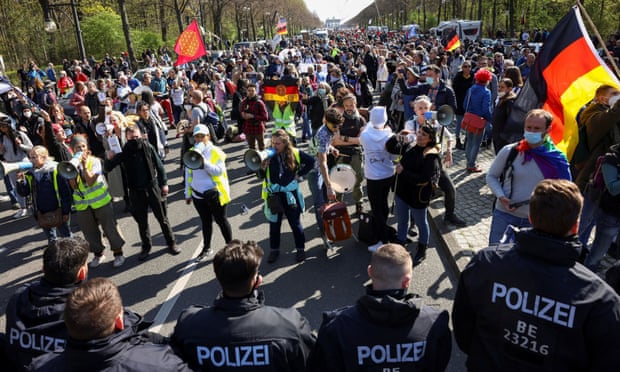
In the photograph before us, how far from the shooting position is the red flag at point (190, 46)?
36.4ft

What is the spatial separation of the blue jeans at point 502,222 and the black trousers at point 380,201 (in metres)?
1.51

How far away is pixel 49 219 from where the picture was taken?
5.36 m

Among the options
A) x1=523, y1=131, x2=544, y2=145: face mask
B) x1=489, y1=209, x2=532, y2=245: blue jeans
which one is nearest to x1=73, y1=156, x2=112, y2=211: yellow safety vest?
x1=489, y1=209, x2=532, y2=245: blue jeans

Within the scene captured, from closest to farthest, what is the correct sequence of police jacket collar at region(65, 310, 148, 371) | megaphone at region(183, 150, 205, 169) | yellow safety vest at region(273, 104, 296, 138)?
police jacket collar at region(65, 310, 148, 371) < megaphone at region(183, 150, 205, 169) < yellow safety vest at region(273, 104, 296, 138)

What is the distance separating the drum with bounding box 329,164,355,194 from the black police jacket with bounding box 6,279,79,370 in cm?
386

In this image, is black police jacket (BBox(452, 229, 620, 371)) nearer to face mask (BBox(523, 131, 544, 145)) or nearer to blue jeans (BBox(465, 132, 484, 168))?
face mask (BBox(523, 131, 544, 145))

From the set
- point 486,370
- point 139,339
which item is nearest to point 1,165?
point 139,339

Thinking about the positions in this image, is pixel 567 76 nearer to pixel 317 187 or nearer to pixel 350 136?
pixel 350 136

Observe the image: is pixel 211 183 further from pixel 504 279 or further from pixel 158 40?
pixel 158 40

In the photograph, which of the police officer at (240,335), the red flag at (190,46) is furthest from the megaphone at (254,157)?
the red flag at (190,46)

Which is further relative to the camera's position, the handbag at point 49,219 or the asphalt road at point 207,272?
the handbag at point 49,219

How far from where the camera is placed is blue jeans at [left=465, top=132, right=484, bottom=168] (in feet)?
25.8

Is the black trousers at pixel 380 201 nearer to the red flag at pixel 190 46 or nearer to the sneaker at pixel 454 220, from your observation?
the sneaker at pixel 454 220

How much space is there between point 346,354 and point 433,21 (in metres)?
71.3
